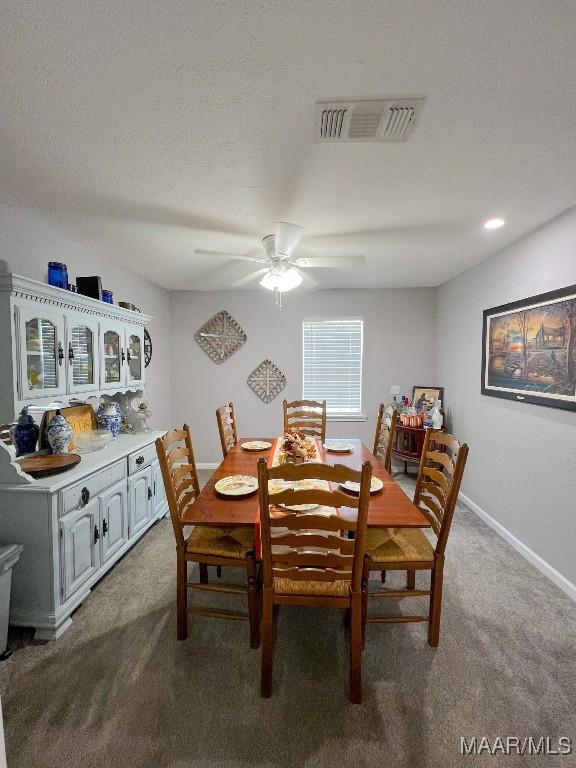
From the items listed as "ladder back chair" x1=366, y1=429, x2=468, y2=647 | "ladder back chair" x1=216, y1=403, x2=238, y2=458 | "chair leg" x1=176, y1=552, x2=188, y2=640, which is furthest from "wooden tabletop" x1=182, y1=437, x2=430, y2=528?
"ladder back chair" x1=216, y1=403, x2=238, y2=458

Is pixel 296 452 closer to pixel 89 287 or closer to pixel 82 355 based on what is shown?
pixel 82 355

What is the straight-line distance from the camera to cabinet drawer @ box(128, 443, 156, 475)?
2520mm

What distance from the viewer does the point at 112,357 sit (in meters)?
2.67

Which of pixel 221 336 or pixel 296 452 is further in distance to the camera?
pixel 221 336

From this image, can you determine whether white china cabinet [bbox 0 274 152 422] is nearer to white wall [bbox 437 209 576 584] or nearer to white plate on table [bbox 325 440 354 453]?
white plate on table [bbox 325 440 354 453]

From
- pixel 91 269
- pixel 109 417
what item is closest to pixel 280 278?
pixel 91 269

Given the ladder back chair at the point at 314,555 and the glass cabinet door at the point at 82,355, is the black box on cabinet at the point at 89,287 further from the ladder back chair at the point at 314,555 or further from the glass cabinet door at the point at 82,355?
the ladder back chair at the point at 314,555

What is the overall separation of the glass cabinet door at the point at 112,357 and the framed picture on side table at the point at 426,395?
3380 mm

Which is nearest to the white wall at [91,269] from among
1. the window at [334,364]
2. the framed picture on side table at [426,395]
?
the window at [334,364]

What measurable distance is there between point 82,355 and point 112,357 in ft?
1.24

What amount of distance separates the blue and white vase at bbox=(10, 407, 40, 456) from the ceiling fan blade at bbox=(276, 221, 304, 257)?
2.08 meters

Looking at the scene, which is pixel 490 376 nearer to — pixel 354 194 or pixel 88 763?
pixel 354 194

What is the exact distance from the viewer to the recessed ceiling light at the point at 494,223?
230 centimetres

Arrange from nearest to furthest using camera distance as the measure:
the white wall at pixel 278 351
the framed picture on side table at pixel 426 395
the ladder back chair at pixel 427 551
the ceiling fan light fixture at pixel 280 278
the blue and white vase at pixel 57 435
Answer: the ladder back chair at pixel 427 551 < the blue and white vase at pixel 57 435 < the ceiling fan light fixture at pixel 280 278 < the framed picture on side table at pixel 426 395 < the white wall at pixel 278 351
